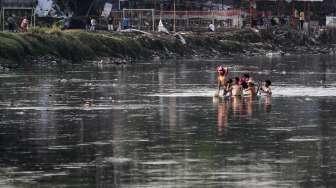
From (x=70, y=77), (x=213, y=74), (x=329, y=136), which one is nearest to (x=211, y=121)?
(x=329, y=136)

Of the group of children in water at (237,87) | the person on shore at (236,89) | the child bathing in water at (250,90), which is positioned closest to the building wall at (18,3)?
the group of children in water at (237,87)

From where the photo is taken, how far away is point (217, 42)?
10350cm

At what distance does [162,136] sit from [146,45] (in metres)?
62.2

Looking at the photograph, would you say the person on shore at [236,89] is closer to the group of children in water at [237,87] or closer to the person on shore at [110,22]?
the group of children in water at [237,87]

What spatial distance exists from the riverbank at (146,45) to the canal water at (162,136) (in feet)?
69.4

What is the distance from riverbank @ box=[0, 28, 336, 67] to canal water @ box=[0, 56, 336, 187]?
21.2m

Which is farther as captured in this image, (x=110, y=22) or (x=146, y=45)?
(x=110, y=22)

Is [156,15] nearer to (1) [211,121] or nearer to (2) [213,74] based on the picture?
(2) [213,74]

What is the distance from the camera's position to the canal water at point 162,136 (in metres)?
20.6

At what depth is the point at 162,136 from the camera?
90.1ft

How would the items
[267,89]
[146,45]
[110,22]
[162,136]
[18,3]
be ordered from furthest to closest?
[110,22]
[18,3]
[146,45]
[267,89]
[162,136]

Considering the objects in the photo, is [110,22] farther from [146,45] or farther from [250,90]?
[250,90]

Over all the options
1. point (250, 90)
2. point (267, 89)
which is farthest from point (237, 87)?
point (267, 89)

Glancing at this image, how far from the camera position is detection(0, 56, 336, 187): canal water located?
813 inches
